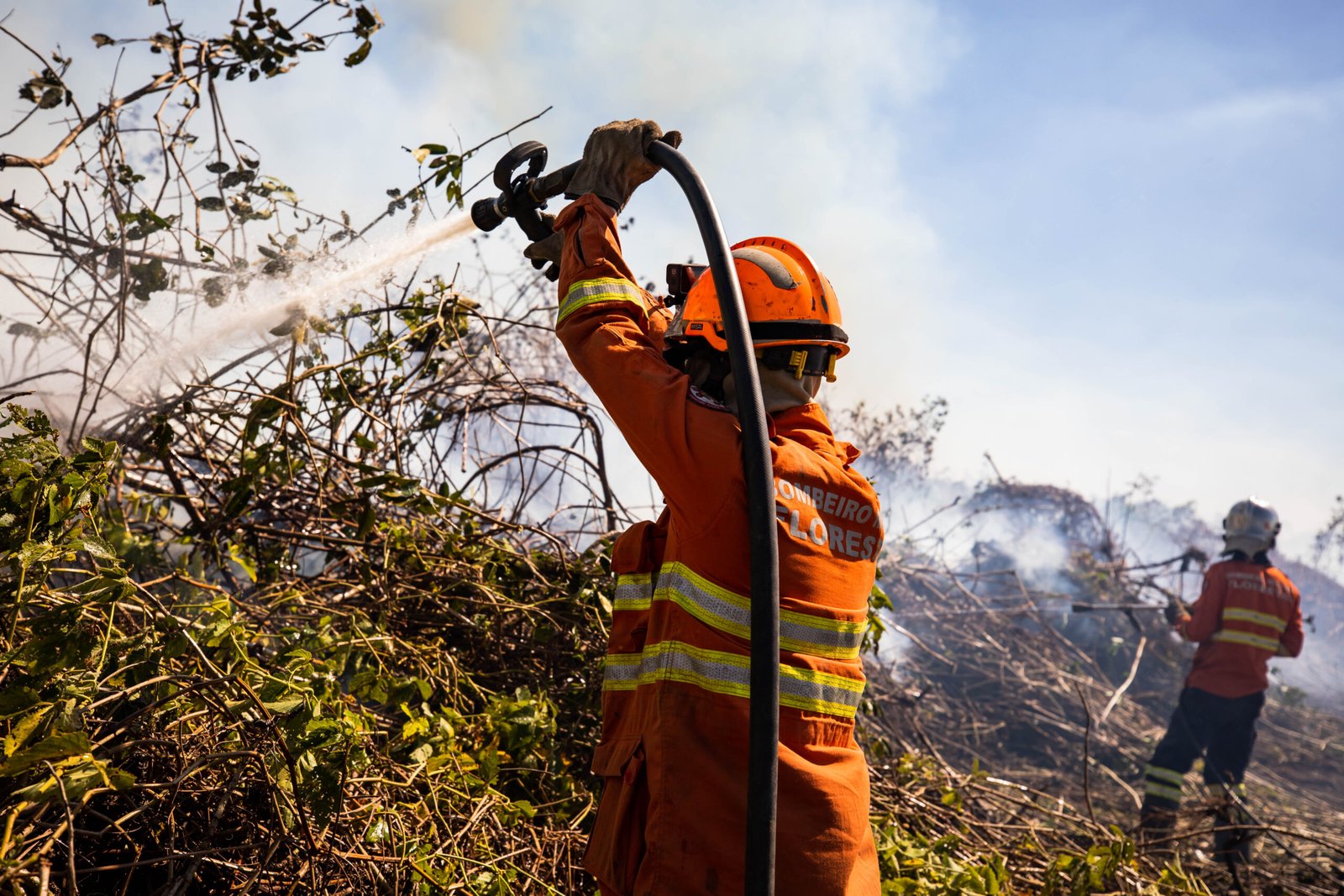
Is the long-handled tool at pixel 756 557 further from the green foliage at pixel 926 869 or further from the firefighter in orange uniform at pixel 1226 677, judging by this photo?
the firefighter in orange uniform at pixel 1226 677

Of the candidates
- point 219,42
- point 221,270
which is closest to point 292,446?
point 221,270

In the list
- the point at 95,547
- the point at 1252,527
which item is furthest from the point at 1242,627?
the point at 95,547

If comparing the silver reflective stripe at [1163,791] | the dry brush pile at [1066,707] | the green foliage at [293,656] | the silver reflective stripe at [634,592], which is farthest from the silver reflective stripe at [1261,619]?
the silver reflective stripe at [634,592]

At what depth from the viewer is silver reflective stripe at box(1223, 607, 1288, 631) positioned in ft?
21.9

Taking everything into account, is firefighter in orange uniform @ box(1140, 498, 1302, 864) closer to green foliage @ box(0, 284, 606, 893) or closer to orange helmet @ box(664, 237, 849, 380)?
green foliage @ box(0, 284, 606, 893)

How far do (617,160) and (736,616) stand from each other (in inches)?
48.6

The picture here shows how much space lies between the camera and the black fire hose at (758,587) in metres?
1.65

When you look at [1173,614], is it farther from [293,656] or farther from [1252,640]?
[293,656]

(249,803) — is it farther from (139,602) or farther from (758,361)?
(758,361)

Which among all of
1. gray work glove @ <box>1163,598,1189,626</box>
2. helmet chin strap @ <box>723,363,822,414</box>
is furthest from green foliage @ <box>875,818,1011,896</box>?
gray work glove @ <box>1163,598,1189,626</box>

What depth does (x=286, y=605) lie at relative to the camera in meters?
3.34

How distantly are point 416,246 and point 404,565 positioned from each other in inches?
53.5

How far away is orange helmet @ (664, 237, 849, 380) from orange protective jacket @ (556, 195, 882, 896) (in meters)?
0.24

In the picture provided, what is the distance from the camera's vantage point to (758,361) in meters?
2.22
